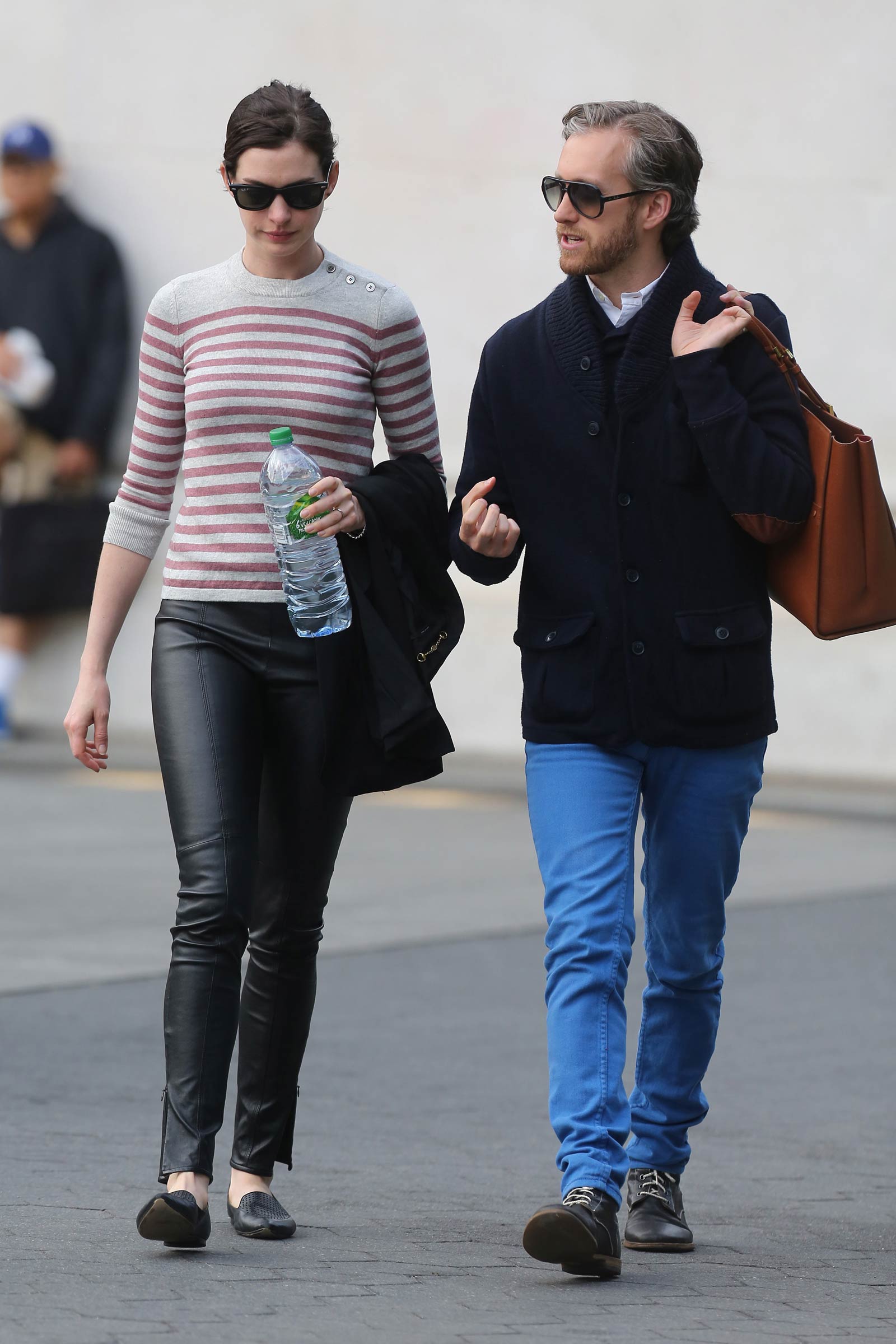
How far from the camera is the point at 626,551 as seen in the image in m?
4.28

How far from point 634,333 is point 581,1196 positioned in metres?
1.52

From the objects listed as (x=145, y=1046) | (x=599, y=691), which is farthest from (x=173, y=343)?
(x=145, y=1046)

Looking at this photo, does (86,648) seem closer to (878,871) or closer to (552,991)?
(552,991)

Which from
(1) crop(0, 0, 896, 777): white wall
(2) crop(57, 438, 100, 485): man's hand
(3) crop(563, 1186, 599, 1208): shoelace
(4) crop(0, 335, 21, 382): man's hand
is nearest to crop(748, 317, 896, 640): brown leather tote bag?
(3) crop(563, 1186, 599, 1208): shoelace

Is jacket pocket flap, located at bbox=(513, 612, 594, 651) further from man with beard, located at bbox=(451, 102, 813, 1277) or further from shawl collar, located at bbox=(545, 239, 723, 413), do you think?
shawl collar, located at bbox=(545, 239, 723, 413)

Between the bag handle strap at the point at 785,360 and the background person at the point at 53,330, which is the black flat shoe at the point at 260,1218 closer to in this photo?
the bag handle strap at the point at 785,360

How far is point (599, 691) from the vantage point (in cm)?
428

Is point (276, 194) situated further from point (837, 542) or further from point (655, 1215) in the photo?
point (655, 1215)

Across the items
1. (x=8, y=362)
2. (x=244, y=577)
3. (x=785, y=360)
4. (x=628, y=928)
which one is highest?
(x=8, y=362)

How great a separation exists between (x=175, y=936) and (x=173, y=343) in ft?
3.54

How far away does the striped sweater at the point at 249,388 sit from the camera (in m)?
4.30

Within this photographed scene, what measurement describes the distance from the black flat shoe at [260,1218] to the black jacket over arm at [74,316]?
31.4 ft

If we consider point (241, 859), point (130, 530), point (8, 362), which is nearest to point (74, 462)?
point (8, 362)

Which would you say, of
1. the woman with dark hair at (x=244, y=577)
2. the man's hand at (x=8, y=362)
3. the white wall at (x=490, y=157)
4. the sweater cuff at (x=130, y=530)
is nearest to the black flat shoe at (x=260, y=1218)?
the woman with dark hair at (x=244, y=577)
